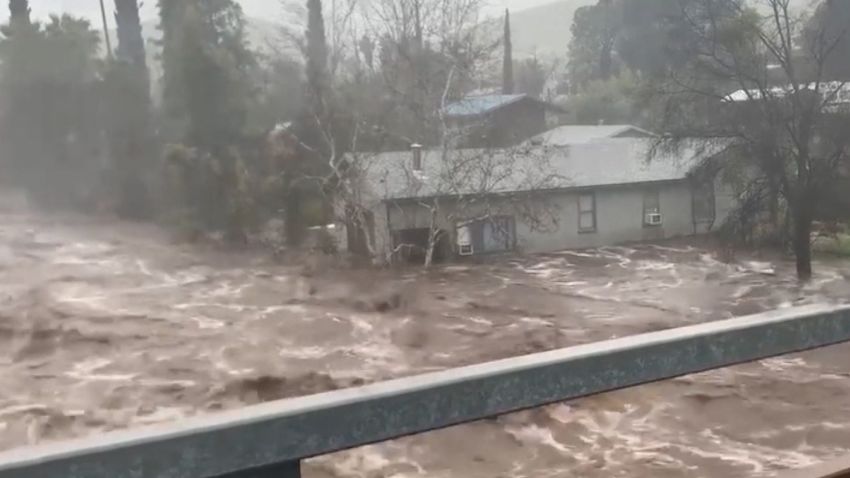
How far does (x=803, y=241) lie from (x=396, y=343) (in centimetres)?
75

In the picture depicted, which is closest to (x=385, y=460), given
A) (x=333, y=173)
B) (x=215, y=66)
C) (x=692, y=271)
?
(x=333, y=173)

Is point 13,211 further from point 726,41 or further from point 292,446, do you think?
point 726,41

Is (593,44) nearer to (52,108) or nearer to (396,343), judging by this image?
(396,343)

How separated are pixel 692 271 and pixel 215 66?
2.84 feet

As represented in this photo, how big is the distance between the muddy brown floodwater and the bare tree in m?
0.15

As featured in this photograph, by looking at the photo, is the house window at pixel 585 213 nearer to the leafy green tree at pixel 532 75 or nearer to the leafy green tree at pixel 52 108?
the leafy green tree at pixel 532 75

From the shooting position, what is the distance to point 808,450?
119 centimetres

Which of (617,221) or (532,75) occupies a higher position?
(532,75)

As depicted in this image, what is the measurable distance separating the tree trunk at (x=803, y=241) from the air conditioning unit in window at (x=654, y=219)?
0.78 ft

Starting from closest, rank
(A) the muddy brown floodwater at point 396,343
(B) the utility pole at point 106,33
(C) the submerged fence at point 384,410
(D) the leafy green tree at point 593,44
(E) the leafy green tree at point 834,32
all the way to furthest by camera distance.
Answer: (C) the submerged fence at point 384,410 < (A) the muddy brown floodwater at point 396,343 < (B) the utility pole at point 106,33 < (D) the leafy green tree at point 593,44 < (E) the leafy green tree at point 834,32

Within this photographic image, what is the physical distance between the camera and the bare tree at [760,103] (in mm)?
1536

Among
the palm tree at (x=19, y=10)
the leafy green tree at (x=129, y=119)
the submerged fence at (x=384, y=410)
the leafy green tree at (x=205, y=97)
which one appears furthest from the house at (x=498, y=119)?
the submerged fence at (x=384, y=410)

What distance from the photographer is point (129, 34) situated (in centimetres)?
118

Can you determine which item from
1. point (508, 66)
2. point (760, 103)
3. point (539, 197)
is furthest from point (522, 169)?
point (760, 103)
